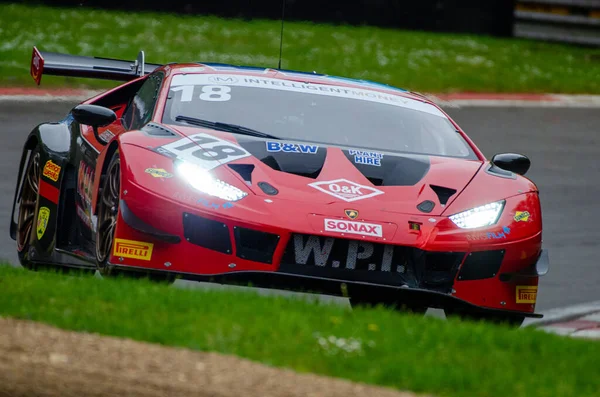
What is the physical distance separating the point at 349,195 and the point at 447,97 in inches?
541

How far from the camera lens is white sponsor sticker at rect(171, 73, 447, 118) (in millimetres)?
7966

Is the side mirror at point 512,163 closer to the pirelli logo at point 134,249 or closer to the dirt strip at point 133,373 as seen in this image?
the pirelli logo at point 134,249

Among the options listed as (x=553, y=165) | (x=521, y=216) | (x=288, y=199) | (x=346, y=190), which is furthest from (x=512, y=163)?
(x=553, y=165)

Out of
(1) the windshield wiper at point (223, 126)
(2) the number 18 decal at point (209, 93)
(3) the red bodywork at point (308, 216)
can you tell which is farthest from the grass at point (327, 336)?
(2) the number 18 decal at point (209, 93)

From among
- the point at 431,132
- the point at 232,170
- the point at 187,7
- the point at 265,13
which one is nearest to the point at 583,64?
the point at 265,13

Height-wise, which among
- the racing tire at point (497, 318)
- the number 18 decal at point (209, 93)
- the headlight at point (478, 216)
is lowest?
the racing tire at point (497, 318)

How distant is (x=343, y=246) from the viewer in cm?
659

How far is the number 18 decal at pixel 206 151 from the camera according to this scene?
22.5 feet

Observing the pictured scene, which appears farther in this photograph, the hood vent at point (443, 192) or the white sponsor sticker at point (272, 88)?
the white sponsor sticker at point (272, 88)

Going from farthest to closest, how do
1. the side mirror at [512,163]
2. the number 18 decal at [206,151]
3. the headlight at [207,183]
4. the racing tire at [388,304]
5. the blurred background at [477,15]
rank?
the blurred background at [477,15]
the side mirror at [512,163]
the number 18 decal at [206,151]
the racing tire at [388,304]
the headlight at [207,183]

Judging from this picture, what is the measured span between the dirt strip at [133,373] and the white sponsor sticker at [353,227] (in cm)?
164

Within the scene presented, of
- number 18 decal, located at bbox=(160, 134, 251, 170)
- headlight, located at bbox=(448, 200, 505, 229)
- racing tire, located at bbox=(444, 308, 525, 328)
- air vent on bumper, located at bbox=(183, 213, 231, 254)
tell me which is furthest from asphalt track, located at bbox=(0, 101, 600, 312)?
air vent on bumper, located at bbox=(183, 213, 231, 254)

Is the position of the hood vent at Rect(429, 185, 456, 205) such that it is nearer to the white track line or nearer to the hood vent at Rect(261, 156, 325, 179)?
the hood vent at Rect(261, 156, 325, 179)

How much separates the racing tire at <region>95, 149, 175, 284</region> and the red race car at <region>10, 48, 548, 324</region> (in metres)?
0.01
